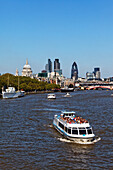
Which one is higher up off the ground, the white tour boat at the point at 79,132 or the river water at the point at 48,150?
the white tour boat at the point at 79,132

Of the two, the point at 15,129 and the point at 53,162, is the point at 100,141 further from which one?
the point at 15,129

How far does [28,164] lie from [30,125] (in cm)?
1986

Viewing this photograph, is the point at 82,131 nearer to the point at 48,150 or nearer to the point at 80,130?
the point at 80,130

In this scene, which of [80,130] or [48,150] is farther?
[80,130]

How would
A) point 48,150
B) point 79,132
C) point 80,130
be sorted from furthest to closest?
point 80,130, point 79,132, point 48,150

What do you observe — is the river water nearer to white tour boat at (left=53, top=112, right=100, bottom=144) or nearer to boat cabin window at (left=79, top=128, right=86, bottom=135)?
white tour boat at (left=53, top=112, right=100, bottom=144)

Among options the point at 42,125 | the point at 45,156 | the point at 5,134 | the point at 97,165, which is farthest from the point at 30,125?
the point at 97,165

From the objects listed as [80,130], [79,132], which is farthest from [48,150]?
[80,130]

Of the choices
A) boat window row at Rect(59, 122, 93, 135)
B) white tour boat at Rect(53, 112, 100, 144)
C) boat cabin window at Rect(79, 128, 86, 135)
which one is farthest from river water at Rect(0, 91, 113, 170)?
boat cabin window at Rect(79, 128, 86, 135)

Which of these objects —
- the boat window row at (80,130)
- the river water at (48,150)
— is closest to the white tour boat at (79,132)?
the boat window row at (80,130)

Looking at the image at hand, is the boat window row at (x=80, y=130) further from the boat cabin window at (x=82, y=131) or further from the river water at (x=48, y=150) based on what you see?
the river water at (x=48, y=150)

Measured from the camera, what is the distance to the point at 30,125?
4784cm

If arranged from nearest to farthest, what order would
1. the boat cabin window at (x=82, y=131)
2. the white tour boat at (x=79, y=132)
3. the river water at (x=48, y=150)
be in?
1. the river water at (x=48, y=150)
2. the white tour boat at (x=79, y=132)
3. the boat cabin window at (x=82, y=131)

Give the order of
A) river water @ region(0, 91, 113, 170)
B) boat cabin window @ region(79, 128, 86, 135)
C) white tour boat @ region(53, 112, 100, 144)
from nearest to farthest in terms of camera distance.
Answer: river water @ region(0, 91, 113, 170)
white tour boat @ region(53, 112, 100, 144)
boat cabin window @ region(79, 128, 86, 135)
